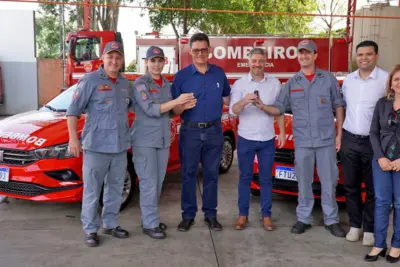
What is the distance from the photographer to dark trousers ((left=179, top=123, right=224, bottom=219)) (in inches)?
173

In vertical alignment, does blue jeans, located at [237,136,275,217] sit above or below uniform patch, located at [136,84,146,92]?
below

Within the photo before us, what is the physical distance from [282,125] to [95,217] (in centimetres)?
207

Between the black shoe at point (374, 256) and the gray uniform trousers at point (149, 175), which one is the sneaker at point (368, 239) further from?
the gray uniform trousers at point (149, 175)

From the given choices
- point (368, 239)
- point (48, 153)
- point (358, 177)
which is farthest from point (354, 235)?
point (48, 153)

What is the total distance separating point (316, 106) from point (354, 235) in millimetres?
1298

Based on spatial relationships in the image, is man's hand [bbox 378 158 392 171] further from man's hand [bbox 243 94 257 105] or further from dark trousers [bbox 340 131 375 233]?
man's hand [bbox 243 94 257 105]

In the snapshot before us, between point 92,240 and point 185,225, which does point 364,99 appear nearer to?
point 185,225

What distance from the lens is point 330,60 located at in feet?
36.9

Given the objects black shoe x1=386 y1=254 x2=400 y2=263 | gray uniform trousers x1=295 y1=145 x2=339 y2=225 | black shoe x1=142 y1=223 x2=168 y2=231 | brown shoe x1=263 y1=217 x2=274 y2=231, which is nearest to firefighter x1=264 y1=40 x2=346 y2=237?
gray uniform trousers x1=295 y1=145 x2=339 y2=225

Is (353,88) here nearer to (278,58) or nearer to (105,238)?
(105,238)

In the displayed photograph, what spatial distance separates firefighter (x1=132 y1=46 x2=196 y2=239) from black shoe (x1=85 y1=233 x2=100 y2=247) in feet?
1.64

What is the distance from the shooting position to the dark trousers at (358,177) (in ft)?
13.3

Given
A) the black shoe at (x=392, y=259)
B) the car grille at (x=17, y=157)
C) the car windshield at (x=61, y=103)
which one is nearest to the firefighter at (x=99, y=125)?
the car grille at (x=17, y=157)

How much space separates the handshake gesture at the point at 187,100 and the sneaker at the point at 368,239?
2.04 m
